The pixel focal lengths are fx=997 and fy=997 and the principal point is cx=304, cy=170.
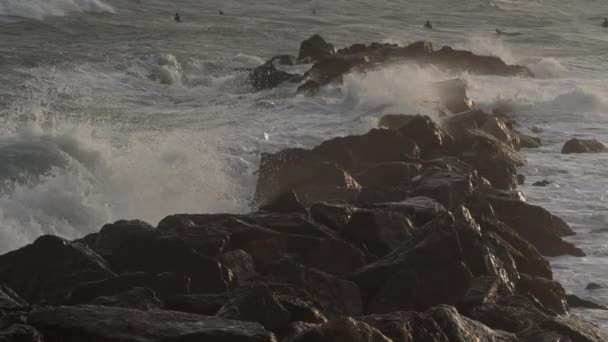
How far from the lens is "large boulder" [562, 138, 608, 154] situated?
14.8 meters

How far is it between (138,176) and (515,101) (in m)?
9.08

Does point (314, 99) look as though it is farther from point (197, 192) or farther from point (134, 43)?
point (134, 43)

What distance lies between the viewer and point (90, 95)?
19.4 metres

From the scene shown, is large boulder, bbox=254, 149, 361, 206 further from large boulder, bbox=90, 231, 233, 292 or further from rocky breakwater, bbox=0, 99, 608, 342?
large boulder, bbox=90, 231, 233, 292

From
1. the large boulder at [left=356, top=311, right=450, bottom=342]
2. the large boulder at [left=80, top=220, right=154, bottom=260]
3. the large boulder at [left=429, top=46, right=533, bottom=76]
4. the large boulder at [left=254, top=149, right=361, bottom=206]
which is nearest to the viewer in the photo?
the large boulder at [left=356, top=311, right=450, bottom=342]

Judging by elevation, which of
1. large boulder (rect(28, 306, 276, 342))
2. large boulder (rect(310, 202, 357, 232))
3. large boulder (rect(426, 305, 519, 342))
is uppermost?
large boulder (rect(28, 306, 276, 342))

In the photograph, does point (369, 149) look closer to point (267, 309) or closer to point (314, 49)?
point (267, 309)

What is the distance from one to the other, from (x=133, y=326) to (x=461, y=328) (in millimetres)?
2188

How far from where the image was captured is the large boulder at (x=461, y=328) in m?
6.65

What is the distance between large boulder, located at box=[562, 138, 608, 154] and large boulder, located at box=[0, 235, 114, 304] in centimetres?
876

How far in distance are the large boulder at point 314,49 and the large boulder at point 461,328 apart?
57.4ft

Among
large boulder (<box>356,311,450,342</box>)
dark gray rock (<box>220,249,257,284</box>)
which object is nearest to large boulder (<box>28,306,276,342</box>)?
large boulder (<box>356,311,450,342</box>)

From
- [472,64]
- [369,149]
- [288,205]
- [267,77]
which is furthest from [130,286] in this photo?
[472,64]

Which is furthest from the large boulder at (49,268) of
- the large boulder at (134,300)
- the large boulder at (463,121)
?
the large boulder at (463,121)
